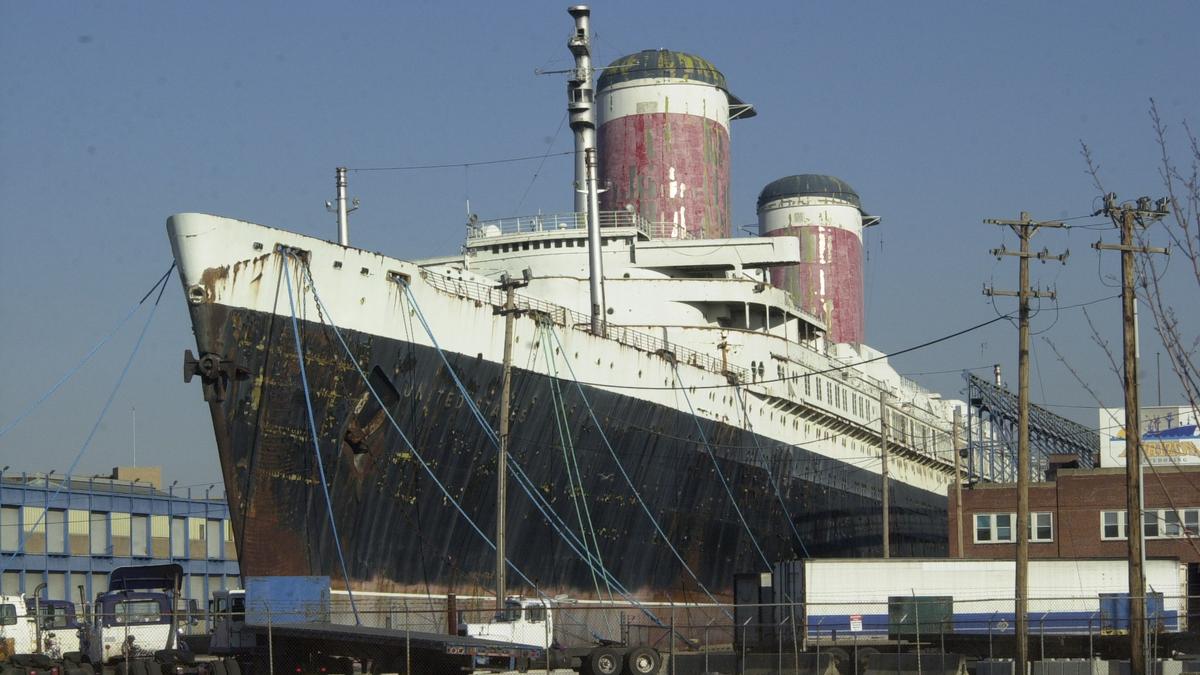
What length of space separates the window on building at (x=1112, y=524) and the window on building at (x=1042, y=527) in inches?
49.4

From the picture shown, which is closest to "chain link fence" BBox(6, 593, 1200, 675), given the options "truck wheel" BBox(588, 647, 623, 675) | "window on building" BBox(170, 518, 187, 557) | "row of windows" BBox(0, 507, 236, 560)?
"truck wheel" BBox(588, 647, 623, 675)

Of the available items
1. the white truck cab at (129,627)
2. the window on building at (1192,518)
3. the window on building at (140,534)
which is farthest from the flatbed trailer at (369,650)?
the window on building at (140,534)

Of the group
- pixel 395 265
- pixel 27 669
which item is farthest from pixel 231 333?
pixel 27 669

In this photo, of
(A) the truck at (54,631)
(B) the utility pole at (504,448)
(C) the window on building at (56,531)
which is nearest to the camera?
(A) the truck at (54,631)

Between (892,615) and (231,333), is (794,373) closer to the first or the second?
(892,615)

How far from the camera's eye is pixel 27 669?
22.3m

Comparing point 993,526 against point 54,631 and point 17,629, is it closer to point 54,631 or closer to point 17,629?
point 54,631

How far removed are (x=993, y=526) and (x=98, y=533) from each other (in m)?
26.4

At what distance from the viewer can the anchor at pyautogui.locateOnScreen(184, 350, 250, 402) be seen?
27031 millimetres

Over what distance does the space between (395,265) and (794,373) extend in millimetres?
18509

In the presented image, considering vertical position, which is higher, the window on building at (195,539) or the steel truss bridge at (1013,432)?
the steel truss bridge at (1013,432)

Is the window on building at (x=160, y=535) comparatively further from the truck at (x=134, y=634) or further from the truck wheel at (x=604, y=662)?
the truck wheel at (x=604, y=662)

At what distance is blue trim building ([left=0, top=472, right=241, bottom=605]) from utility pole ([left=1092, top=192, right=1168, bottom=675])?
2964cm

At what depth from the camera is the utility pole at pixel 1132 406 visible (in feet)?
70.5
